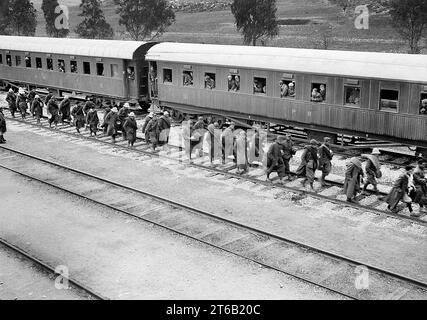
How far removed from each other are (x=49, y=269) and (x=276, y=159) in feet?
23.7

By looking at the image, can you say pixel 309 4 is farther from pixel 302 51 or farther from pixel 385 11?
pixel 302 51

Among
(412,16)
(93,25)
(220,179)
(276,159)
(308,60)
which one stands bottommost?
(220,179)

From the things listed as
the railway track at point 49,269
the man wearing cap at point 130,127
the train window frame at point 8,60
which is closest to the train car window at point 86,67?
the train window frame at point 8,60

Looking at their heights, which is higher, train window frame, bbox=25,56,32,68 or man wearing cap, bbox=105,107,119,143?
train window frame, bbox=25,56,32,68

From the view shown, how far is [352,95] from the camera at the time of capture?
18125 mm

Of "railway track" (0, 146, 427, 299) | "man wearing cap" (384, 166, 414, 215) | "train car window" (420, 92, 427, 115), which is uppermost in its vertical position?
"train car window" (420, 92, 427, 115)

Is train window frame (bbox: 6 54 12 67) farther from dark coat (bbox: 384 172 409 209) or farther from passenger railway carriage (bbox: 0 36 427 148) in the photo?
dark coat (bbox: 384 172 409 209)

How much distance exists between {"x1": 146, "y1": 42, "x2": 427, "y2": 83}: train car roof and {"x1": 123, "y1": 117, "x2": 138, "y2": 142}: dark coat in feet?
13.5

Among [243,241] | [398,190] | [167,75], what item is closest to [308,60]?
[398,190]

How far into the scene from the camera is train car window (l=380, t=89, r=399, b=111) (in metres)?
17.1

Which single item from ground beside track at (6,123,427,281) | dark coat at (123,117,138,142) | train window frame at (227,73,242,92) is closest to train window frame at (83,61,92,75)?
dark coat at (123,117,138,142)

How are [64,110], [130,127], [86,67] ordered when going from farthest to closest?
1. [86,67]
2. [64,110]
3. [130,127]

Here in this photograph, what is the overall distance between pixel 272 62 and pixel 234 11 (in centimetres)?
1471

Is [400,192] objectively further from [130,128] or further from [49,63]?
[49,63]
